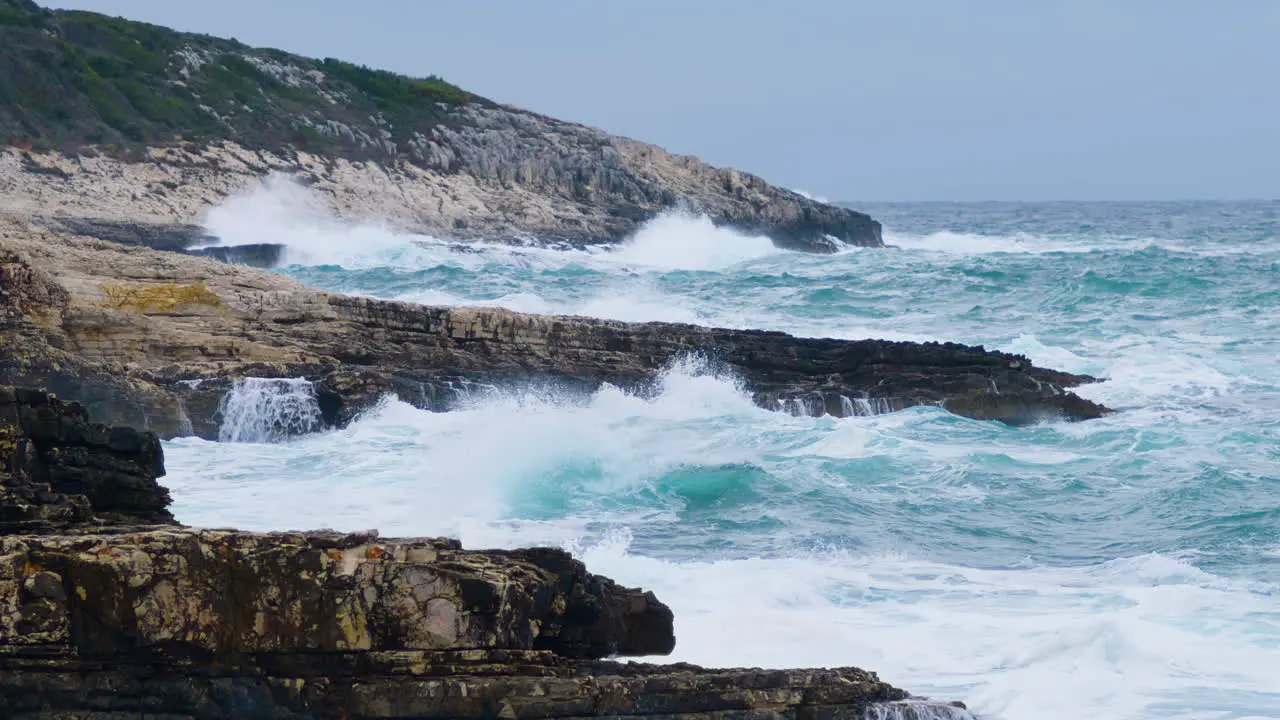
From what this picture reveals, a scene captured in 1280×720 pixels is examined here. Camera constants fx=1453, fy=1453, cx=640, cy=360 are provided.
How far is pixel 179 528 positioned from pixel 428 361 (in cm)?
1140

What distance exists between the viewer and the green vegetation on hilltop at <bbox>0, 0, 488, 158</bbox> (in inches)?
1826

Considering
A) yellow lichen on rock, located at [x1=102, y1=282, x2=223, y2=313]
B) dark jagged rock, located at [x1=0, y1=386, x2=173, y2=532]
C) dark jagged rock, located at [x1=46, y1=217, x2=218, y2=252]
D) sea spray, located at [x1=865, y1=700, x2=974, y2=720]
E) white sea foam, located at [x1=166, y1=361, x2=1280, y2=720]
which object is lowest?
white sea foam, located at [x1=166, y1=361, x2=1280, y2=720]

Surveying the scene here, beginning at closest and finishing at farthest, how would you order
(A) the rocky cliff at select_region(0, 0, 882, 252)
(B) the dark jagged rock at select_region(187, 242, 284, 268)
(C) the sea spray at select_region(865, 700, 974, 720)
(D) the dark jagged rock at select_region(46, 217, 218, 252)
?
1. (C) the sea spray at select_region(865, 700, 974, 720)
2. (B) the dark jagged rock at select_region(187, 242, 284, 268)
3. (D) the dark jagged rock at select_region(46, 217, 218, 252)
4. (A) the rocky cliff at select_region(0, 0, 882, 252)

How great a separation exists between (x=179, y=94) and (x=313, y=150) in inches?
208

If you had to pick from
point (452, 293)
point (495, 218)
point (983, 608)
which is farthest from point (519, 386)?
point (495, 218)

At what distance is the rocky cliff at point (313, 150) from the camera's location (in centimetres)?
4384

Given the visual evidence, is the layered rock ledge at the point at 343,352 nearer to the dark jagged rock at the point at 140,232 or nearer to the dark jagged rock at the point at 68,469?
the dark jagged rock at the point at 68,469

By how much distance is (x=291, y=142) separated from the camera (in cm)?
5184

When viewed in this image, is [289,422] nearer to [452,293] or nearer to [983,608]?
[983,608]

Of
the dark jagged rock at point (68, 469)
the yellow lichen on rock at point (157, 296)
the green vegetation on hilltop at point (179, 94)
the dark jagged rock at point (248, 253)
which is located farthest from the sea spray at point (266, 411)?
the green vegetation on hilltop at point (179, 94)

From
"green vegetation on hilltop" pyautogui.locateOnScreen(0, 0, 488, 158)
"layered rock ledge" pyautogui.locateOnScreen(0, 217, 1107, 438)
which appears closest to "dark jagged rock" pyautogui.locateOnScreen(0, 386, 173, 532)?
"layered rock ledge" pyautogui.locateOnScreen(0, 217, 1107, 438)

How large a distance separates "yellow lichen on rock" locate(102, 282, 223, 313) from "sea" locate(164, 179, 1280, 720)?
1.37 m

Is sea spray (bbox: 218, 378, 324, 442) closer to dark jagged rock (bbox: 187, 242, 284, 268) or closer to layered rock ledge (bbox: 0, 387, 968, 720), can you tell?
layered rock ledge (bbox: 0, 387, 968, 720)

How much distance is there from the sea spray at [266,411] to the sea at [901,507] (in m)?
0.03
